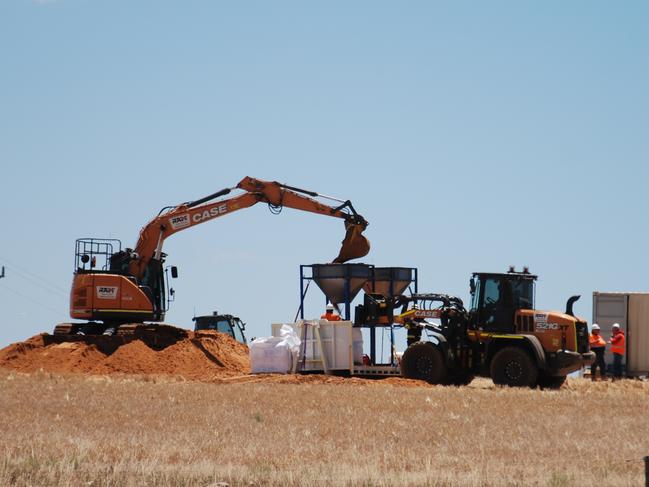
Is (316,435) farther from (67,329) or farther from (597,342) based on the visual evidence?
(67,329)

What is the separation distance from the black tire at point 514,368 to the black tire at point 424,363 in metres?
1.27

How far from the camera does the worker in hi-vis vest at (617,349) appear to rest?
3259 centimetres

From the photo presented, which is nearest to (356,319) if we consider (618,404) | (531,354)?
(531,354)

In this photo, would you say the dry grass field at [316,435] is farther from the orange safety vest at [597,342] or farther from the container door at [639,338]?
the container door at [639,338]

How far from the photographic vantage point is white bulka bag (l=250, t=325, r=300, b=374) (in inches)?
1174

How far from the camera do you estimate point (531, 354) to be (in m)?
27.3

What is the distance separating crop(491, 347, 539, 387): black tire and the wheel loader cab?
0.73m

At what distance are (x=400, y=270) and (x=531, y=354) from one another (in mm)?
5799

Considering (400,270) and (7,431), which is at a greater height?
(400,270)

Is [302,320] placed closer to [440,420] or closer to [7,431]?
[440,420]

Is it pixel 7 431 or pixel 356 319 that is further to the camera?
pixel 356 319

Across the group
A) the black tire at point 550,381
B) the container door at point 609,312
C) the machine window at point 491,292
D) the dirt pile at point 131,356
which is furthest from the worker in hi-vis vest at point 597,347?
the dirt pile at point 131,356

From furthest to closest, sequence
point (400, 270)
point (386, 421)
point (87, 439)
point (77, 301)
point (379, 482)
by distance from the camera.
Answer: point (77, 301) < point (400, 270) < point (386, 421) < point (87, 439) < point (379, 482)

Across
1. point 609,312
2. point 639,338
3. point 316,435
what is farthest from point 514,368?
point 316,435
